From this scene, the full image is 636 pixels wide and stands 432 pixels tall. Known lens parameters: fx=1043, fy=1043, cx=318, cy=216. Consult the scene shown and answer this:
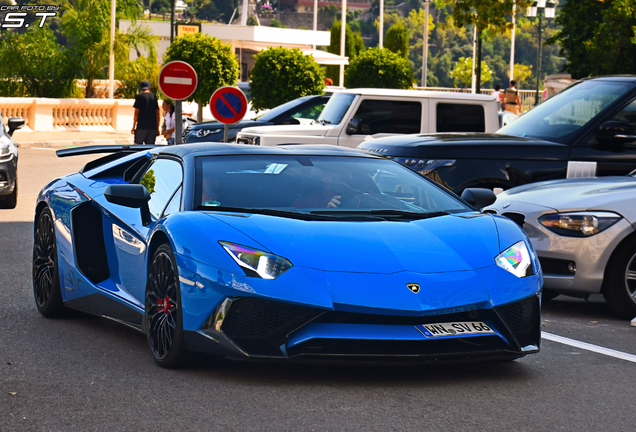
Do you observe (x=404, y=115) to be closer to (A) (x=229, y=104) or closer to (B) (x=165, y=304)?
(A) (x=229, y=104)

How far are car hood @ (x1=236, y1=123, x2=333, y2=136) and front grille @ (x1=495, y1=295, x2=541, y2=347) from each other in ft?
33.8

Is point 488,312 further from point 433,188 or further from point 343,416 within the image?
point 433,188

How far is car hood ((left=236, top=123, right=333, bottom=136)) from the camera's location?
15484mm

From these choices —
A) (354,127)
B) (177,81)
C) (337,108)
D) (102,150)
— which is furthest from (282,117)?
(102,150)

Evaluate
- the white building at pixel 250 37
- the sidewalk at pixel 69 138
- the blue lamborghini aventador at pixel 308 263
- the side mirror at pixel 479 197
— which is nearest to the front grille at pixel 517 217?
the side mirror at pixel 479 197

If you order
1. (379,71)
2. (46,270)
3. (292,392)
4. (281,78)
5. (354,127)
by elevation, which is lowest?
(292,392)

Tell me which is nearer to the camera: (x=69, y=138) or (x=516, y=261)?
(x=516, y=261)

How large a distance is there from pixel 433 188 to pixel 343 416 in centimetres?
217

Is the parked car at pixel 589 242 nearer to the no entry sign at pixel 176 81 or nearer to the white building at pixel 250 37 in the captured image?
the no entry sign at pixel 176 81

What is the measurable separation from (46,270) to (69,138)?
2400 centimetres

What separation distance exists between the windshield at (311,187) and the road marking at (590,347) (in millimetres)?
1114

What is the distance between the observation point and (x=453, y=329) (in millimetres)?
4973

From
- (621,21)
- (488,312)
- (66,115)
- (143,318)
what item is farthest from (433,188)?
(66,115)

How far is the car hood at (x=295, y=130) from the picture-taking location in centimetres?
1548
